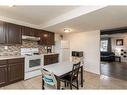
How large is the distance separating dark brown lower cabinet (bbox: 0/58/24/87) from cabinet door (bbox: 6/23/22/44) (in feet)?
2.34

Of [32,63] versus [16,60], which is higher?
[16,60]

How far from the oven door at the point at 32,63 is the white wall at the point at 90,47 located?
2303 millimetres

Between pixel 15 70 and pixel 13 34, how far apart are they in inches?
49.7

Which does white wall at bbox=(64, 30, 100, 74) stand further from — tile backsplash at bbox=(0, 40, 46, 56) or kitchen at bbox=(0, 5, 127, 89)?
tile backsplash at bbox=(0, 40, 46, 56)

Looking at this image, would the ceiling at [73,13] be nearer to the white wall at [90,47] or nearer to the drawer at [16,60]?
the drawer at [16,60]

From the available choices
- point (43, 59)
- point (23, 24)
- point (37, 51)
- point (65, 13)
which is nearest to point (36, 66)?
point (43, 59)

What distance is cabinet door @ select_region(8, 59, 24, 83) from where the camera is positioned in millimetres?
3179

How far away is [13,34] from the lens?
3.61 m

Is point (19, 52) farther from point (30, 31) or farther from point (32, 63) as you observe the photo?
point (30, 31)


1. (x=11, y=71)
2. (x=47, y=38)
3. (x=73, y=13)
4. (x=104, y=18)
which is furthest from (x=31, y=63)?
(x=104, y=18)

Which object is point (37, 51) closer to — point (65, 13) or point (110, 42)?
point (65, 13)

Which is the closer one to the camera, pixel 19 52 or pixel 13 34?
pixel 13 34

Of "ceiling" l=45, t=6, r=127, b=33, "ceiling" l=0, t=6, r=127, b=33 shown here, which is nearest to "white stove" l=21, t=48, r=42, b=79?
"ceiling" l=0, t=6, r=127, b=33
